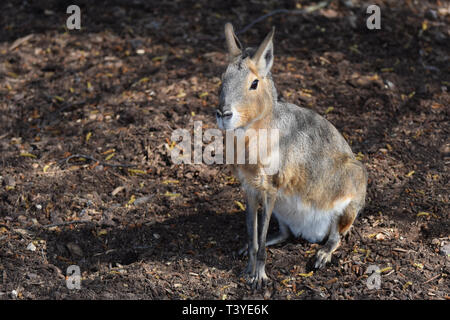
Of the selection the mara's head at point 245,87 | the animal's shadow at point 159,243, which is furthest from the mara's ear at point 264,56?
the animal's shadow at point 159,243

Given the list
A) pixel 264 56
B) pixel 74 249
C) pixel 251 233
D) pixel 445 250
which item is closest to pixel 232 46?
pixel 264 56

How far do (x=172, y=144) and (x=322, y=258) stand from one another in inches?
75.8

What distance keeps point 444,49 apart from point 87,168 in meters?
4.51

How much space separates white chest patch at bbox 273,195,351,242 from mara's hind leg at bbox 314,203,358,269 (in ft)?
0.13

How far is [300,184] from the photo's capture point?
459 centimetres

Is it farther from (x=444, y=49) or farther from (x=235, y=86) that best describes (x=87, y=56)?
(x=444, y=49)

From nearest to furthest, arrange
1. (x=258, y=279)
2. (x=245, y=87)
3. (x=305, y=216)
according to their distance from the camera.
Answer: (x=245, y=87), (x=258, y=279), (x=305, y=216)

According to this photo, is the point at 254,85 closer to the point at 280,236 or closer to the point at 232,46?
the point at 232,46

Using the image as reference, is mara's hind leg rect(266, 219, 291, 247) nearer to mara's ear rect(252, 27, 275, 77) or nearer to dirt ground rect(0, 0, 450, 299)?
dirt ground rect(0, 0, 450, 299)

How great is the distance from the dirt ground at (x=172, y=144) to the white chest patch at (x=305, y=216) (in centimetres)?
13

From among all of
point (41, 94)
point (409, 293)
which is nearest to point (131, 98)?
point (41, 94)

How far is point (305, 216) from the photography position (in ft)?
15.6

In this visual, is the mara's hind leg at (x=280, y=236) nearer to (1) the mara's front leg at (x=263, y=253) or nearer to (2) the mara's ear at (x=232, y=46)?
(1) the mara's front leg at (x=263, y=253)

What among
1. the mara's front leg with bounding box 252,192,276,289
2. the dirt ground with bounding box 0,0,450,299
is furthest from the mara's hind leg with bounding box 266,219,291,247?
the mara's front leg with bounding box 252,192,276,289
